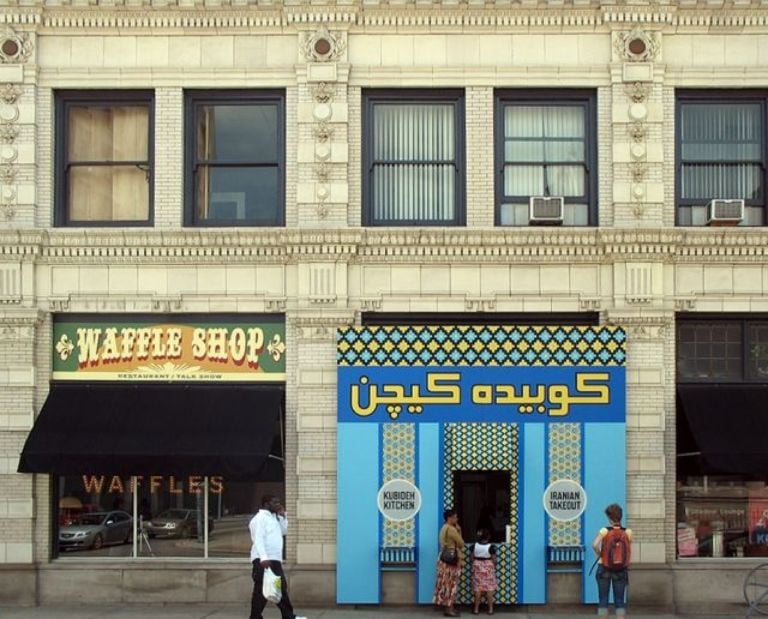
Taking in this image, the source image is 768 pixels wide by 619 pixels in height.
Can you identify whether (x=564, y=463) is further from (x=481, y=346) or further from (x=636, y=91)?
(x=636, y=91)

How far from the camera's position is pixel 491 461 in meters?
18.2

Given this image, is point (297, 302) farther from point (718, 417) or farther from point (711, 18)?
point (711, 18)

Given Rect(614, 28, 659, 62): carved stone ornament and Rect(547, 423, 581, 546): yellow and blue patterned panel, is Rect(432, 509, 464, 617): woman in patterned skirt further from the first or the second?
Rect(614, 28, 659, 62): carved stone ornament

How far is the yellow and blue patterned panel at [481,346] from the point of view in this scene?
60.3 feet

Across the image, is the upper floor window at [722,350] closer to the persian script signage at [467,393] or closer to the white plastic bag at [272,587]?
the persian script signage at [467,393]

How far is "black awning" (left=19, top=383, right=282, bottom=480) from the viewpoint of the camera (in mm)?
17984

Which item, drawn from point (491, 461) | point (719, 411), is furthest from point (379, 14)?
point (719, 411)

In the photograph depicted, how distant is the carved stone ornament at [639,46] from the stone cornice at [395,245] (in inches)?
103

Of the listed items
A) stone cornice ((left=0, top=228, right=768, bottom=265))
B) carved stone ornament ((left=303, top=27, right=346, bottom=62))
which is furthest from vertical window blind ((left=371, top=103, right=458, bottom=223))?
carved stone ornament ((left=303, top=27, right=346, bottom=62))

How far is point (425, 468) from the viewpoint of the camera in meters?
18.2

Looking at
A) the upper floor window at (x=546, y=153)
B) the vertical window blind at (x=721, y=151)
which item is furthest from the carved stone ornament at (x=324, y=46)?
the vertical window blind at (x=721, y=151)

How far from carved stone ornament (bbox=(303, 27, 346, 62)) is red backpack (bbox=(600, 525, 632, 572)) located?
322 inches

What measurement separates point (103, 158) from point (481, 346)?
6.56 m

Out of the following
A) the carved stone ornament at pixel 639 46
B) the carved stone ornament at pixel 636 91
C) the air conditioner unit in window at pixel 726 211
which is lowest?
the air conditioner unit in window at pixel 726 211
